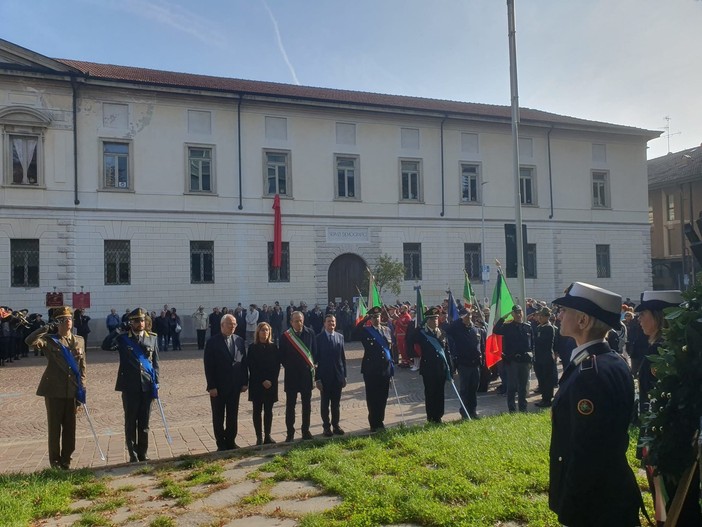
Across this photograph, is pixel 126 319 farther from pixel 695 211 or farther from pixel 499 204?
pixel 695 211

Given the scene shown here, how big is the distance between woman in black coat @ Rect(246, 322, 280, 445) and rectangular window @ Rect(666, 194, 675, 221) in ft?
149

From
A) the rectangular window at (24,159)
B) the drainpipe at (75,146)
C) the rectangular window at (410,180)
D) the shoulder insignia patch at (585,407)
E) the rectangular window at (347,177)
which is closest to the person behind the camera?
the shoulder insignia patch at (585,407)

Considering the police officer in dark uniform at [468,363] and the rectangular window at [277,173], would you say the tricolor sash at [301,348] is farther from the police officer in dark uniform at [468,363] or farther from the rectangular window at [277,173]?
the rectangular window at [277,173]

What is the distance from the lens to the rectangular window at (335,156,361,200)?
31.4 metres

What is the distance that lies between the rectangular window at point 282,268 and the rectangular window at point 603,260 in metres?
18.6

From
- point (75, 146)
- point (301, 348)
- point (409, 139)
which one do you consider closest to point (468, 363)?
point (301, 348)

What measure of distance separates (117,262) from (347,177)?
1180 centimetres

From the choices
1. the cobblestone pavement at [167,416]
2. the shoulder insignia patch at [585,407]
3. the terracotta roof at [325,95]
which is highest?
the terracotta roof at [325,95]

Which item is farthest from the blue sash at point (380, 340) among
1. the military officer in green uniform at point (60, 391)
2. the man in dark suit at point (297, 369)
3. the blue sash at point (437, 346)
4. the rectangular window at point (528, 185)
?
the rectangular window at point (528, 185)

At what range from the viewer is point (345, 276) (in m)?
31.2

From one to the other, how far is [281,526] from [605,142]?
37.0 meters

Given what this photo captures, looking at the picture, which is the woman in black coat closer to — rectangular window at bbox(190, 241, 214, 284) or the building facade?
rectangular window at bbox(190, 241, 214, 284)

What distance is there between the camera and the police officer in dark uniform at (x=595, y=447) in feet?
11.0

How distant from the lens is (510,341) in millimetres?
10594
